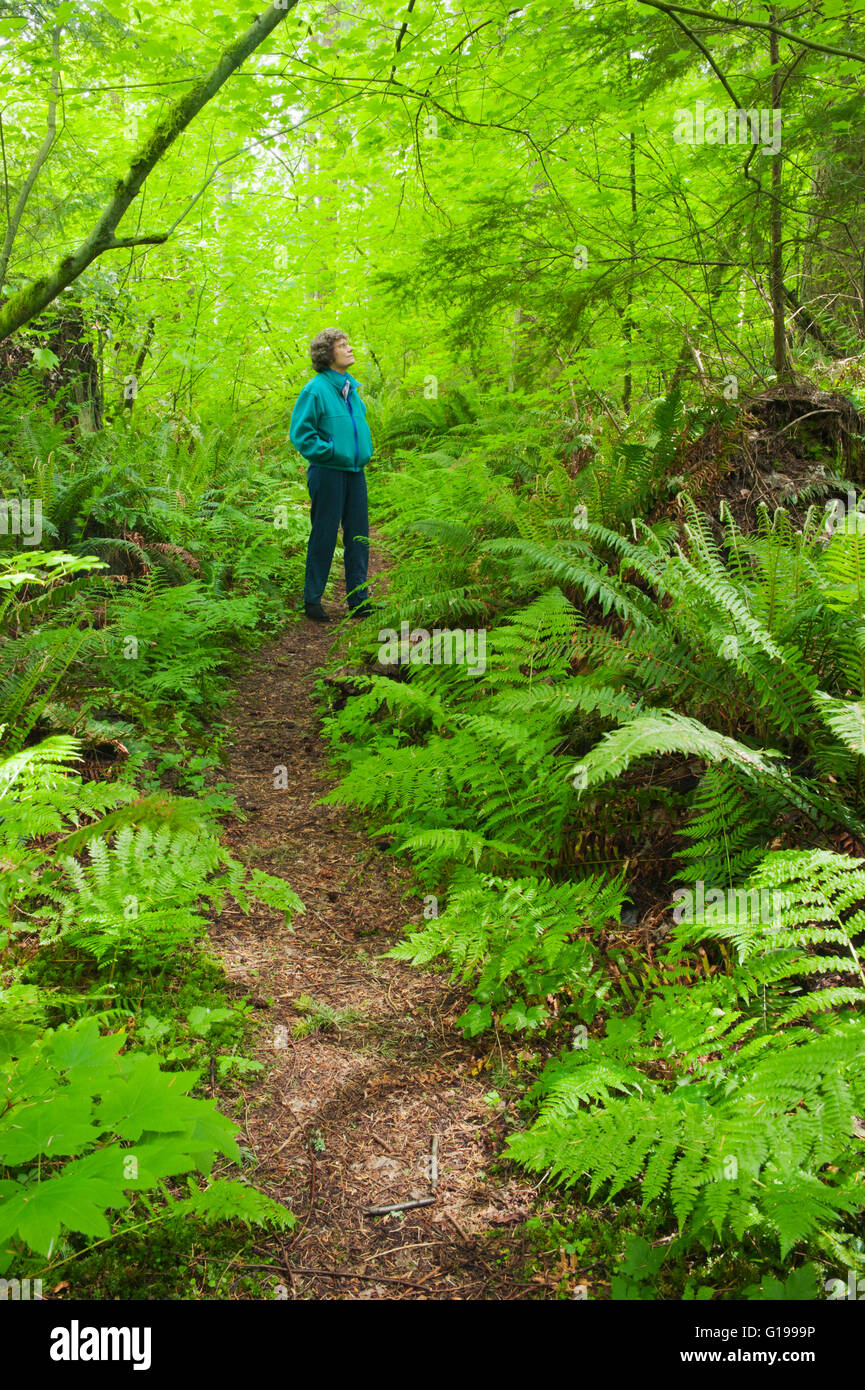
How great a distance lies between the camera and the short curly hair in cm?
598

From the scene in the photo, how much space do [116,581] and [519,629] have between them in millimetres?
2930

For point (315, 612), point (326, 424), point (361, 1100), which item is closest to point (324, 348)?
point (326, 424)

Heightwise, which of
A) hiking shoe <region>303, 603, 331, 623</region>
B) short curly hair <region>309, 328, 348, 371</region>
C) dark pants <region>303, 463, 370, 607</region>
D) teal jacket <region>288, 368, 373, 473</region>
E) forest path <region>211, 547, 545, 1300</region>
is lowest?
forest path <region>211, 547, 545, 1300</region>

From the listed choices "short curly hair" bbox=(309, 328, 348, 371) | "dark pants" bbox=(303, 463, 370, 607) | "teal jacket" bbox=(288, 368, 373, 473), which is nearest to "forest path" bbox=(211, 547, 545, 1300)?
"dark pants" bbox=(303, 463, 370, 607)

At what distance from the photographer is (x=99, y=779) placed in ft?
11.6

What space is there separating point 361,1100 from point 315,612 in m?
4.81

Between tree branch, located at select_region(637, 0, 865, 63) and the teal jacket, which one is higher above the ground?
tree branch, located at select_region(637, 0, 865, 63)

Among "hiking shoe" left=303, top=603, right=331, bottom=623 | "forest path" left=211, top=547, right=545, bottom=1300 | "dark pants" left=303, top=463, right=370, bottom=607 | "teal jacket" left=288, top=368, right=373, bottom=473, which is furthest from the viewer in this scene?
"hiking shoe" left=303, top=603, right=331, bottom=623

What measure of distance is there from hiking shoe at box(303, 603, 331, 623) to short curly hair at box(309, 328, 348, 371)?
189 cm

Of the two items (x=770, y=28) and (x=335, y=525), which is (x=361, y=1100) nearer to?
(x=770, y=28)

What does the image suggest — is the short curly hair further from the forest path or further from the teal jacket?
the forest path

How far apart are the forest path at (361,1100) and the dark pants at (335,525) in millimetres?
3054

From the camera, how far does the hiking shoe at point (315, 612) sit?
6.65 metres
